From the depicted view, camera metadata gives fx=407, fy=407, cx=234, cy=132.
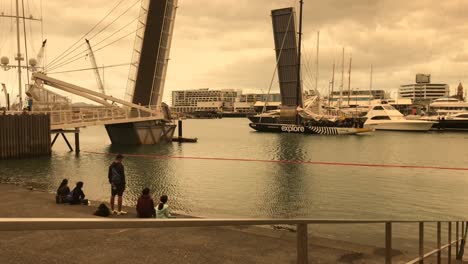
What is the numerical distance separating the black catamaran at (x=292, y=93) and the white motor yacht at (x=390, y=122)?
8132 millimetres

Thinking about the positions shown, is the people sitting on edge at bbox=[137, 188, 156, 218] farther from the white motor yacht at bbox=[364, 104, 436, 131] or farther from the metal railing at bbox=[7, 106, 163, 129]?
the white motor yacht at bbox=[364, 104, 436, 131]

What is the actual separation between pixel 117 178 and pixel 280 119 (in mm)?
73334

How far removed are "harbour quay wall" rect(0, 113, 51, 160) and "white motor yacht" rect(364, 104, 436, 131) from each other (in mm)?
67677

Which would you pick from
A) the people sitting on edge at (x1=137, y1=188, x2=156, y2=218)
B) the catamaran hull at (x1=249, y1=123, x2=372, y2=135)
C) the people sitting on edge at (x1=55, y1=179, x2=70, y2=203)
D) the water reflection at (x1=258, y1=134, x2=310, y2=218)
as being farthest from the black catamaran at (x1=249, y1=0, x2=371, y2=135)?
the people sitting on edge at (x1=137, y1=188, x2=156, y2=218)

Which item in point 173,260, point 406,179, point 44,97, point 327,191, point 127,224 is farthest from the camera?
point 44,97

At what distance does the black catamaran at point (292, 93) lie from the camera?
7806 cm

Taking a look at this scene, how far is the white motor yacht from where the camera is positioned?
281 feet

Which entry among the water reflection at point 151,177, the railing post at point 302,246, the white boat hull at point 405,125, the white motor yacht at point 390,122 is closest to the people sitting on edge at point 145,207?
the water reflection at point 151,177

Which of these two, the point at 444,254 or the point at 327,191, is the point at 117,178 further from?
the point at 327,191

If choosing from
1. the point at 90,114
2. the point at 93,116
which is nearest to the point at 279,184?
the point at 93,116

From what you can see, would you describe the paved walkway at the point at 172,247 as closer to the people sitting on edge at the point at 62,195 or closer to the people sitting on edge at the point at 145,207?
the people sitting on edge at the point at 145,207

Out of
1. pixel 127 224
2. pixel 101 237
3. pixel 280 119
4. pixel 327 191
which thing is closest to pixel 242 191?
pixel 327 191

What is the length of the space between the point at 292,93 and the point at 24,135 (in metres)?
58.0

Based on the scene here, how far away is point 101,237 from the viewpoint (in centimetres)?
801
